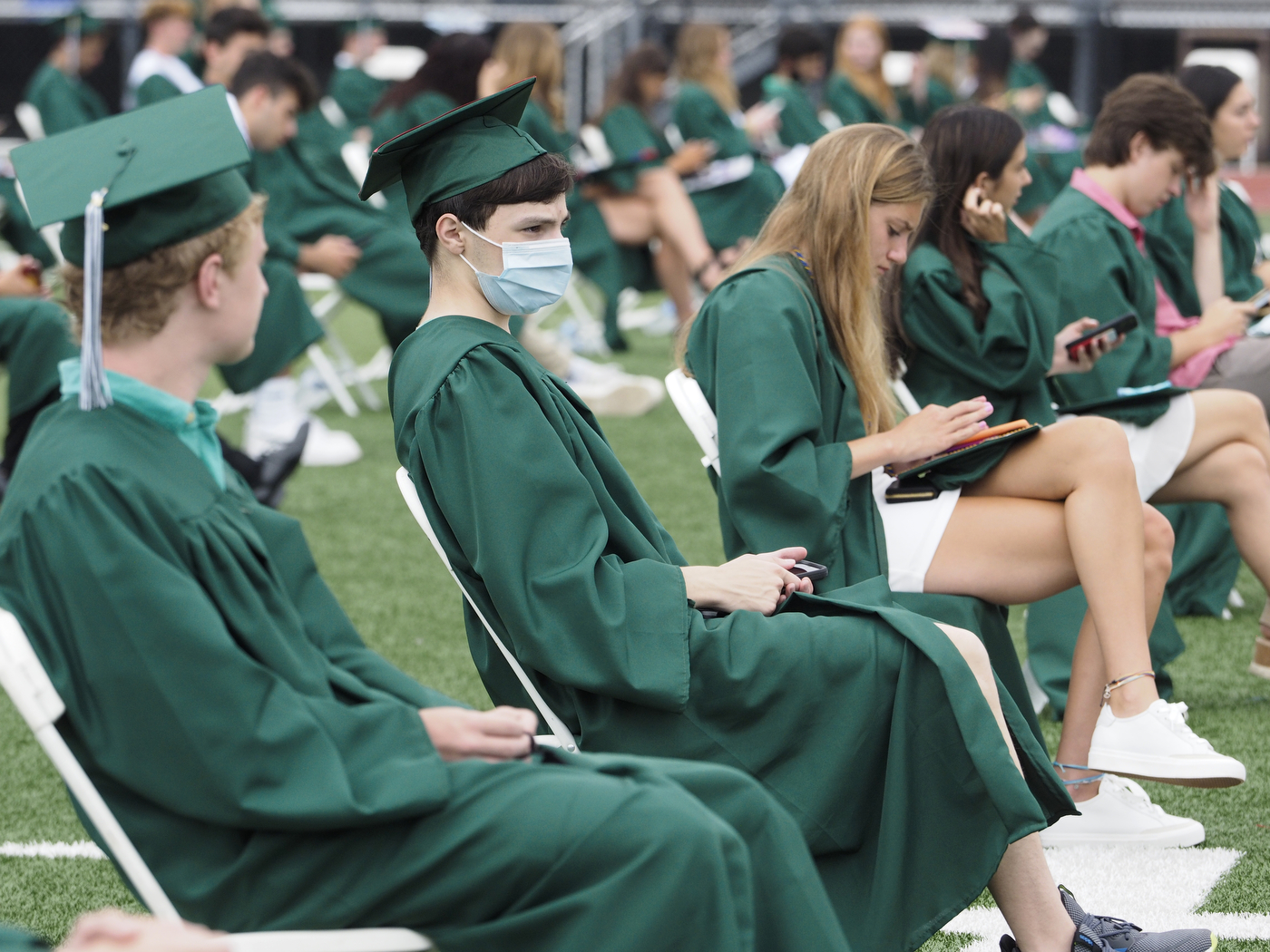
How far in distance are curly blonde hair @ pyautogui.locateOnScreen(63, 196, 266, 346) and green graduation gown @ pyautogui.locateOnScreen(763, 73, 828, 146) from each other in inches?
400

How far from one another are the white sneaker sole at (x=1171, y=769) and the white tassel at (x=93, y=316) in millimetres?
2130

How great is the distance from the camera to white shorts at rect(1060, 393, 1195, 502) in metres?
4.10

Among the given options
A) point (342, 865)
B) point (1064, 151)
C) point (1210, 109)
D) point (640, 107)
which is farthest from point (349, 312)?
point (342, 865)

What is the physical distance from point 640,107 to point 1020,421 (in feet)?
22.2

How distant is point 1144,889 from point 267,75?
17.1ft

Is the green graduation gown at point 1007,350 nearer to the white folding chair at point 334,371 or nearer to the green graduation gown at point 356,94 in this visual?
the white folding chair at point 334,371

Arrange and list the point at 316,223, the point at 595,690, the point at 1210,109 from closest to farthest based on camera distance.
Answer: the point at 595,690, the point at 1210,109, the point at 316,223

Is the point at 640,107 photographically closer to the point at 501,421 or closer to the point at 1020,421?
the point at 1020,421

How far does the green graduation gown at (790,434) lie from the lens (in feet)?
10.6

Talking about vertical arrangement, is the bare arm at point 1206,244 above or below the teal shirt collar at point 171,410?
below

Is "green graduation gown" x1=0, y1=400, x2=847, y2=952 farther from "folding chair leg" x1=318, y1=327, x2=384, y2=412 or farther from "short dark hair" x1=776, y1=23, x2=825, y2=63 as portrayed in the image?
"short dark hair" x1=776, y1=23, x2=825, y2=63

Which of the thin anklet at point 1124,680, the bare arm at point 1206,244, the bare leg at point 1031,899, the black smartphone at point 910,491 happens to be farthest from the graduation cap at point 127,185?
the bare arm at point 1206,244

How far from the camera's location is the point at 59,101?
348 inches

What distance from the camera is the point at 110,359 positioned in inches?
81.7
